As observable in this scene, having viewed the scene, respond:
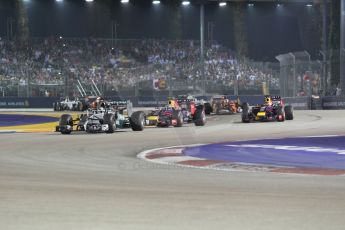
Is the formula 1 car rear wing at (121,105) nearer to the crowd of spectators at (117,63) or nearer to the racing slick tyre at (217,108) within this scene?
the racing slick tyre at (217,108)

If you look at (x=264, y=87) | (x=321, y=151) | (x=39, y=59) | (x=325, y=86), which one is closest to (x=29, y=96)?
(x=39, y=59)

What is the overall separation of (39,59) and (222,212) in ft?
149

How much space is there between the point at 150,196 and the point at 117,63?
43041 mm

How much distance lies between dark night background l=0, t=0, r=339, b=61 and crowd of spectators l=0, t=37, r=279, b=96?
301 cm

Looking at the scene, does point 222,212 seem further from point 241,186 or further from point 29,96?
point 29,96

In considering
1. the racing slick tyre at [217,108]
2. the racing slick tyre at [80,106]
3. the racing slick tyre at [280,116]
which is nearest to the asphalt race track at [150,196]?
the racing slick tyre at [280,116]

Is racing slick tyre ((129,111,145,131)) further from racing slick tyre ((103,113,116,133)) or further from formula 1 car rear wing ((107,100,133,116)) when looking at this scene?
racing slick tyre ((103,113,116,133))

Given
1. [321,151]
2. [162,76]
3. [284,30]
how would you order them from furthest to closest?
[284,30]
[162,76]
[321,151]

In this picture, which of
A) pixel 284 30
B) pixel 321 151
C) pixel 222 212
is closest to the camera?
→ pixel 222 212

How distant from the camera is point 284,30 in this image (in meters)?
59.6

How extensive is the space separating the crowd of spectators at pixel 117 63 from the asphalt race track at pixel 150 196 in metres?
30.2

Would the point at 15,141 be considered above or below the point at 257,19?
below

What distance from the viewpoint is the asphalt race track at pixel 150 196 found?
19.5 feet

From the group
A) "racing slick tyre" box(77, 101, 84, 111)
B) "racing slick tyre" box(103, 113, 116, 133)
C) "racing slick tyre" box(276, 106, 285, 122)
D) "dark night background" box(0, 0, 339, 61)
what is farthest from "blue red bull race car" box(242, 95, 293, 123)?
"dark night background" box(0, 0, 339, 61)
